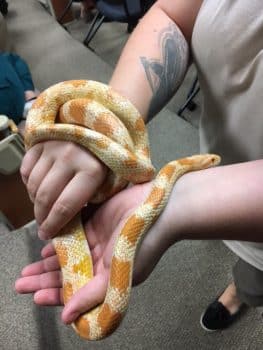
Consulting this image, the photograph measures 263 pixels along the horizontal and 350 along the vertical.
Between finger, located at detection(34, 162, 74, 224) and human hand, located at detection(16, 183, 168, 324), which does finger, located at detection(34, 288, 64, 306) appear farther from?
finger, located at detection(34, 162, 74, 224)

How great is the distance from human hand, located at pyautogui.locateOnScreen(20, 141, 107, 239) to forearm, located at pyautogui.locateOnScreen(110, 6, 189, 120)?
0.19 metres

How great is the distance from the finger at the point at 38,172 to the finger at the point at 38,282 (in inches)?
7.8

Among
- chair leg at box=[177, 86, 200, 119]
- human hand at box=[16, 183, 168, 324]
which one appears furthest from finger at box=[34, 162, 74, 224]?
chair leg at box=[177, 86, 200, 119]

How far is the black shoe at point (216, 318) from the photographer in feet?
4.46

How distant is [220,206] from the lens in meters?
0.57

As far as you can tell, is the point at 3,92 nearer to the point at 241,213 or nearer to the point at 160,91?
the point at 160,91

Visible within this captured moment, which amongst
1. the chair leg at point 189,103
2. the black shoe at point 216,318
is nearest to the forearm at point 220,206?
the black shoe at point 216,318

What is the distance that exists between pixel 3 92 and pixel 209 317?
151 centimetres

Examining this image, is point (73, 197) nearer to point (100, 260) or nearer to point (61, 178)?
point (61, 178)

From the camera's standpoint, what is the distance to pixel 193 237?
63 centimetres

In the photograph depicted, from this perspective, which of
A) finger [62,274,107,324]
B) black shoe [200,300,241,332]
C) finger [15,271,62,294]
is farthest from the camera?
black shoe [200,300,241,332]

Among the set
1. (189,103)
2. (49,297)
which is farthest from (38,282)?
(189,103)

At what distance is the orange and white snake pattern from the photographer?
643 mm

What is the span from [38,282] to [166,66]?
0.57 m
